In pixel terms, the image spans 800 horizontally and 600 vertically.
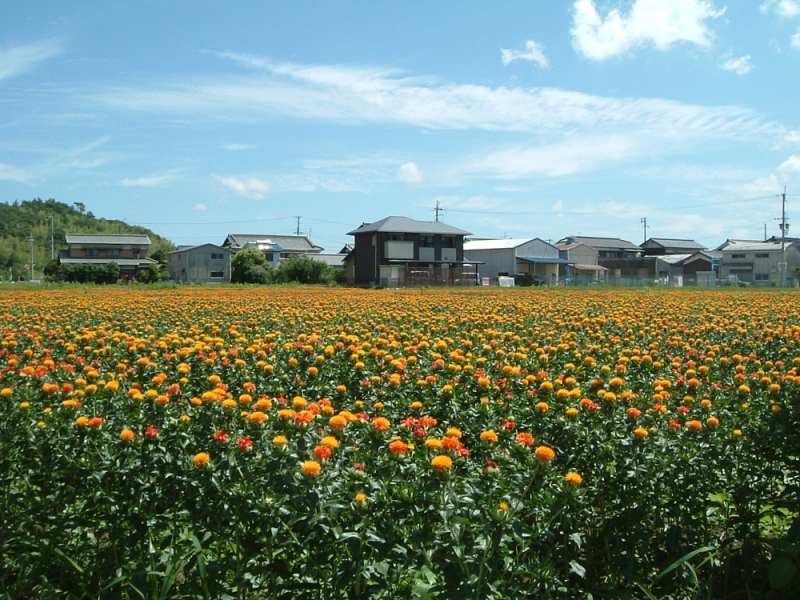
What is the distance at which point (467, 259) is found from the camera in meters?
65.8

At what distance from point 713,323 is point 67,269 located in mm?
60148

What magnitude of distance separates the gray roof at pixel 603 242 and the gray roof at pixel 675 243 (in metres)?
3.18

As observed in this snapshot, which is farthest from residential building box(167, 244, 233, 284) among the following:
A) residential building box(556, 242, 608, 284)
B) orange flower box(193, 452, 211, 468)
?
orange flower box(193, 452, 211, 468)

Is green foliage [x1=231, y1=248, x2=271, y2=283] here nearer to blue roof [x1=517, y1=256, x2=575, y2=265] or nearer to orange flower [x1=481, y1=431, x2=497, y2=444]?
blue roof [x1=517, y1=256, x2=575, y2=265]

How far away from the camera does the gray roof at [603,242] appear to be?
270 feet

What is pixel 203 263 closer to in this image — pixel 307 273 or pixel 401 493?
pixel 307 273

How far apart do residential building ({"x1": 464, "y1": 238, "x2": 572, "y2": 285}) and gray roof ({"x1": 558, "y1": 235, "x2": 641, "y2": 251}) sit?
55.2 feet

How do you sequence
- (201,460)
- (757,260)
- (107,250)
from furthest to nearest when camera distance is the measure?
(107,250) → (757,260) → (201,460)

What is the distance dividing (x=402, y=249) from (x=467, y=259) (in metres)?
12.4

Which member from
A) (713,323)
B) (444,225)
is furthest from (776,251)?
(713,323)

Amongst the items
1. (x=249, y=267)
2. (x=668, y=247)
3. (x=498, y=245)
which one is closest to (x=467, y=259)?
(x=498, y=245)

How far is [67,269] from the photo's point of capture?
5959 centimetres

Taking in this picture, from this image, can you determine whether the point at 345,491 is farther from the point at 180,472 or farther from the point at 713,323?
the point at 713,323

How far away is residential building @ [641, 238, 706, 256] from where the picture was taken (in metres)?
86.3
